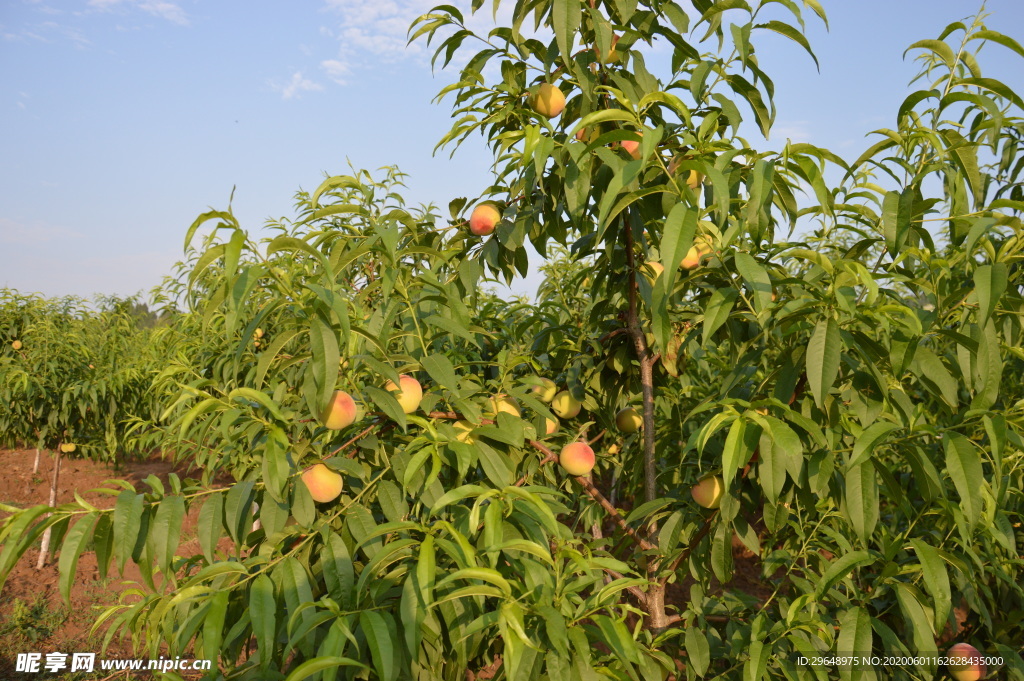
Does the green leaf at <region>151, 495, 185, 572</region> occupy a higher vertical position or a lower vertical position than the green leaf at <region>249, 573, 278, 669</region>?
higher

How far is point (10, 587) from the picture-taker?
193 inches

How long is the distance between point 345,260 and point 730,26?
0.96 m

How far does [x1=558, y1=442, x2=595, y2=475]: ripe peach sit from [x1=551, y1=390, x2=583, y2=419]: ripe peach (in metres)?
0.21

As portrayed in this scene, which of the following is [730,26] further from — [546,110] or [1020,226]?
[1020,226]

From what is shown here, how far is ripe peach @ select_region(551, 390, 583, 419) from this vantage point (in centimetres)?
195

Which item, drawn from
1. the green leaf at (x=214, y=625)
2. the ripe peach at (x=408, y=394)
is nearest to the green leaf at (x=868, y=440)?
the ripe peach at (x=408, y=394)

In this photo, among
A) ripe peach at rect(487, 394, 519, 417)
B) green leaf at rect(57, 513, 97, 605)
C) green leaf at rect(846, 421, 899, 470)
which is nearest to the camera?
green leaf at rect(57, 513, 97, 605)

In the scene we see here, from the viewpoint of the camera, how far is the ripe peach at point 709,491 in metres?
1.54

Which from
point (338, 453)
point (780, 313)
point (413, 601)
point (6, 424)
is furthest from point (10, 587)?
point (780, 313)

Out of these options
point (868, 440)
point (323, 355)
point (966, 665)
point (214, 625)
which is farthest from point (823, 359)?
point (966, 665)

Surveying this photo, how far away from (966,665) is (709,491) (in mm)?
1105

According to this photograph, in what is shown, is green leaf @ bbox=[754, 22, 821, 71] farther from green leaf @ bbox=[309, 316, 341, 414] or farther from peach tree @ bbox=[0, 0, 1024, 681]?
green leaf @ bbox=[309, 316, 341, 414]

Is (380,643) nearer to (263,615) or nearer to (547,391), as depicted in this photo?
(263,615)

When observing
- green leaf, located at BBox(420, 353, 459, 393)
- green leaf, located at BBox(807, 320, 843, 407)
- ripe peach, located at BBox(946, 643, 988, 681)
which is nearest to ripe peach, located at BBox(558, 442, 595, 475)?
green leaf, located at BBox(420, 353, 459, 393)
